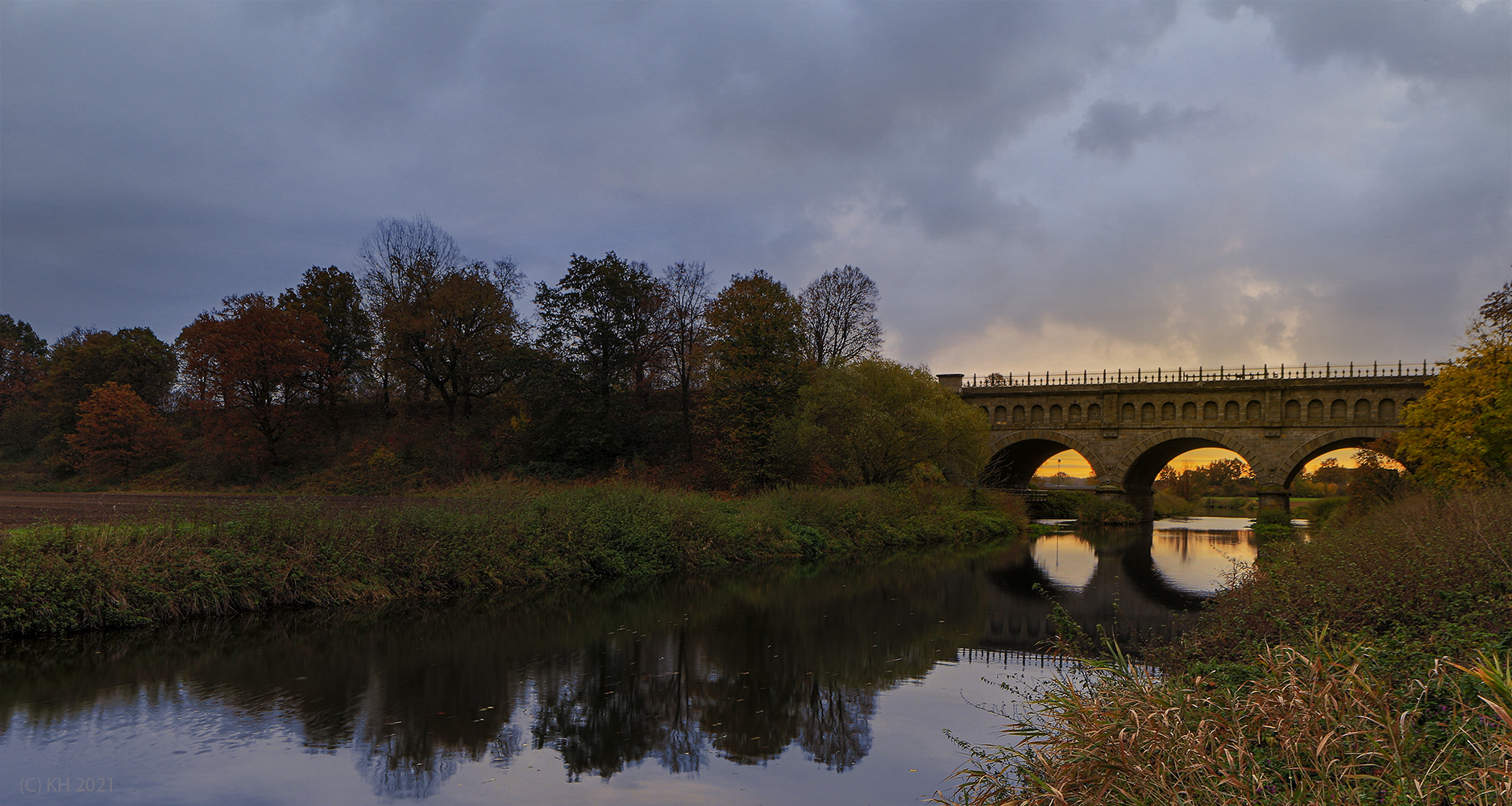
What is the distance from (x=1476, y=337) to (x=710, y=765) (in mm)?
24872

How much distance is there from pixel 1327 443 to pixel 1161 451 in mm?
7984

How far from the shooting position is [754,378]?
33.3 metres

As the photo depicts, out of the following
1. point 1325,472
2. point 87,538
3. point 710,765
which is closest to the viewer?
point 710,765

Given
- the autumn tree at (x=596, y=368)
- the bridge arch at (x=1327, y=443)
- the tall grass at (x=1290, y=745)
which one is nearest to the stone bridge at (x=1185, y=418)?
the bridge arch at (x=1327, y=443)

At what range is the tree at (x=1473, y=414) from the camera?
19.6 meters

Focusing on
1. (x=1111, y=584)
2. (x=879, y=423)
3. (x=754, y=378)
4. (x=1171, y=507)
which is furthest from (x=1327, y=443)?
(x=754, y=378)

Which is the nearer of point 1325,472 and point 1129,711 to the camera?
point 1129,711

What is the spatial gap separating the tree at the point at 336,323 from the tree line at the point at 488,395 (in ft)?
0.40

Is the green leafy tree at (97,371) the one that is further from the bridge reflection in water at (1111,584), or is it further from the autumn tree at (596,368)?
the bridge reflection in water at (1111,584)

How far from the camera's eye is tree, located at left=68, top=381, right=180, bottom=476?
40531mm

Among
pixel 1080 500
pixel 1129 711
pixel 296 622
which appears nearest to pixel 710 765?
pixel 1129 711

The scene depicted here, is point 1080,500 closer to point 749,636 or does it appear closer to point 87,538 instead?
point 749,636

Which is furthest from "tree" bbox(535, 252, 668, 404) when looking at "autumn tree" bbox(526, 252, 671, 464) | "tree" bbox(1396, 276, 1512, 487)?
"tree" bbox(1396, 276, 1512, 487)

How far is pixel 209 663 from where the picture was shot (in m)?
10.5
